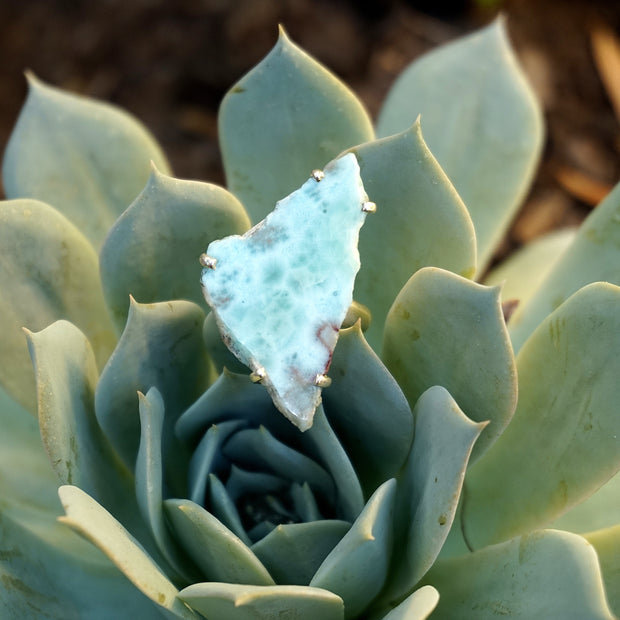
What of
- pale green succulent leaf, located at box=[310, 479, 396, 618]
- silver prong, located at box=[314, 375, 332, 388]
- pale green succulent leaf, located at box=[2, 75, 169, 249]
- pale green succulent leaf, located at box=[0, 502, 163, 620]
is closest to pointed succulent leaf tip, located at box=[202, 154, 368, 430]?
silver prong, located at box=[314, 375, 332, 388]

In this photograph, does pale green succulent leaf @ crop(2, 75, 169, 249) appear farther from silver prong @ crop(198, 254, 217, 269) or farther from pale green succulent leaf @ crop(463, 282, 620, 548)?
pale green succulent leaf @ crop(463, 282, 620, 548)

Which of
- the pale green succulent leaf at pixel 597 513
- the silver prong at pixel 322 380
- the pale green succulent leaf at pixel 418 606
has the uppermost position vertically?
the silver prong at pixel 322 380

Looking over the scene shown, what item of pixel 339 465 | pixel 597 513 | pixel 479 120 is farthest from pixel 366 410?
pixel 479 120

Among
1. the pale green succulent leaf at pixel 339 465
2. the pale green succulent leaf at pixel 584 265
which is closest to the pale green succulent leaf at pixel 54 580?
the pale green succulent leaf at pixel 339 465

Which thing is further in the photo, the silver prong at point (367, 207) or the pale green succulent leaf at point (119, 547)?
the silver prong at point (367, 207)

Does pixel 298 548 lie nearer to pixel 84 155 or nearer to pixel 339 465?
pixel 339 465

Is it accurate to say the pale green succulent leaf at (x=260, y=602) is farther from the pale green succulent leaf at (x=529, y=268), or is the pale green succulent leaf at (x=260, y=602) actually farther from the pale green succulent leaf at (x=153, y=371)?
the pale green succulent leaf at (x=529, y=268)
